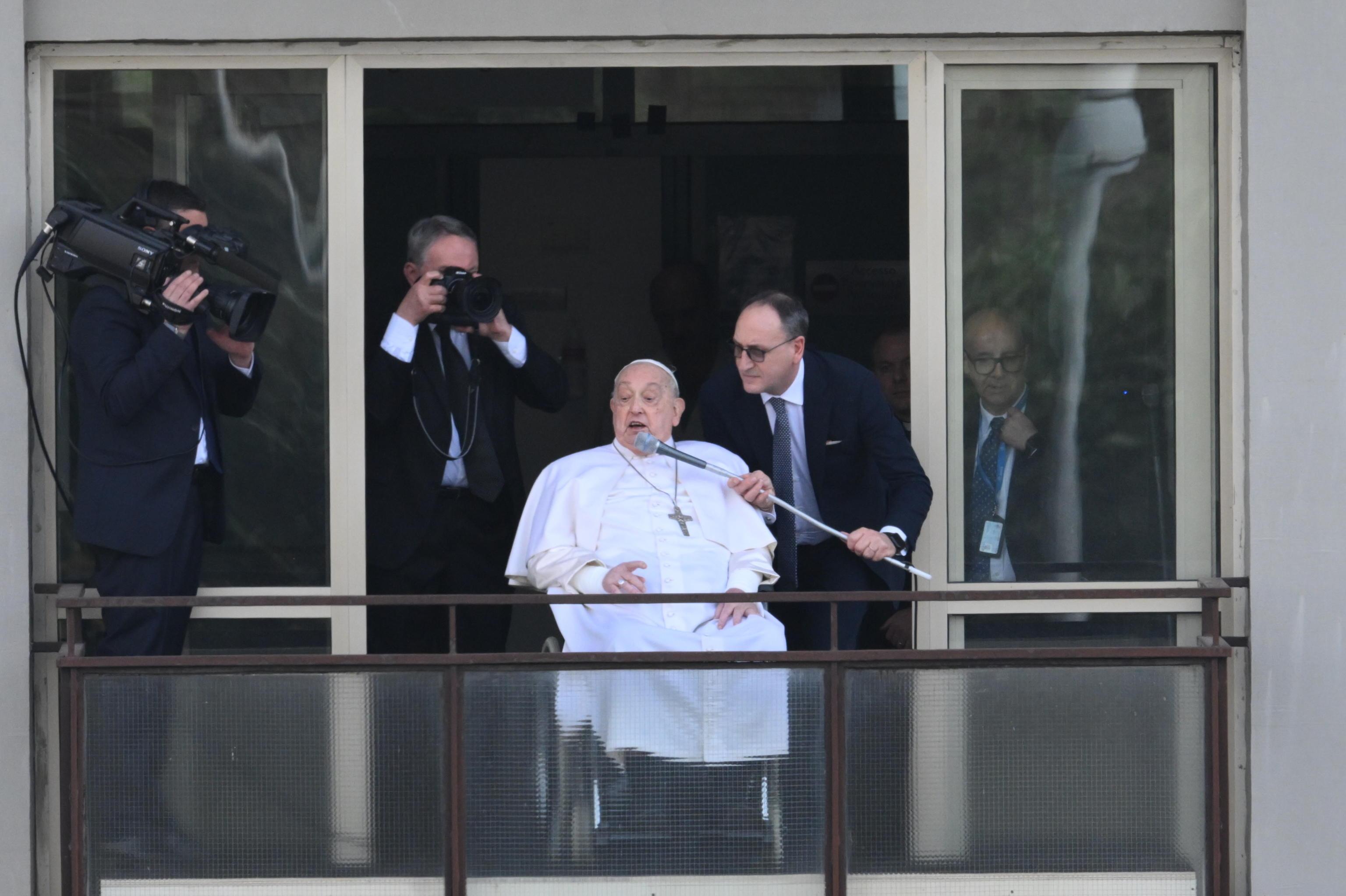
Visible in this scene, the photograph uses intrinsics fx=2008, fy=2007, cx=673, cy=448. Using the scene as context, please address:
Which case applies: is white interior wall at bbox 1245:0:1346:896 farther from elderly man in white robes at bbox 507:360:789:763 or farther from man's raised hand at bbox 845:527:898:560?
elderly man in white robes at bbox 507:360:789:763

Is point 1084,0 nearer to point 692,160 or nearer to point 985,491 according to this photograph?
point 985,491

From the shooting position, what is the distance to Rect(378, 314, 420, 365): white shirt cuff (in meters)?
5.74

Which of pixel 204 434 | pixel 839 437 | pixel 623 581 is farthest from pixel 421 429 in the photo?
pixel 839 437

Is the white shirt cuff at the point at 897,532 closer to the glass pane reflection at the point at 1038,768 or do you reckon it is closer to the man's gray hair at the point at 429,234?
the glass pane reflection at the point at 1038,768

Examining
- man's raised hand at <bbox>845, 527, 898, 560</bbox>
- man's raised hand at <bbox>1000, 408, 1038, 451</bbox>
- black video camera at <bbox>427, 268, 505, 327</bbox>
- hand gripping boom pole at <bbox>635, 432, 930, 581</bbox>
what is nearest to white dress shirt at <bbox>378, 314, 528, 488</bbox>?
black video camera at <bbox>427, 268, 505, 327</bbox>

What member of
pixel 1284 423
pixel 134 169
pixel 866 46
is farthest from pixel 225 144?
pixel 1284 423

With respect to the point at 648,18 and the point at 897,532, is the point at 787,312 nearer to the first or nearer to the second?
the point at 897,532

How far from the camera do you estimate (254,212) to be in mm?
5891

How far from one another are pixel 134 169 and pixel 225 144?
27 cm

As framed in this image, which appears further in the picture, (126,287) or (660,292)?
(660,292)

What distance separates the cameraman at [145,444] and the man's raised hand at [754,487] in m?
1.42

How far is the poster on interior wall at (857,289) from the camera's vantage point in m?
8.86

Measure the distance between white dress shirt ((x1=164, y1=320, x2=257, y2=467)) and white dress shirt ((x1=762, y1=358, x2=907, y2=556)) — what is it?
1468 mm

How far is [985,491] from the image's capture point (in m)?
5.94
